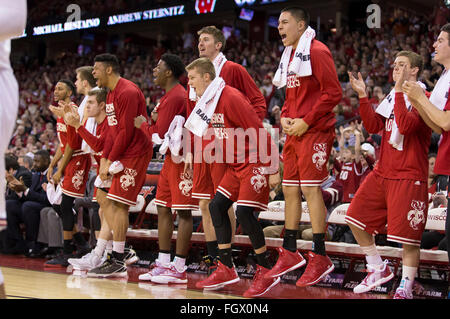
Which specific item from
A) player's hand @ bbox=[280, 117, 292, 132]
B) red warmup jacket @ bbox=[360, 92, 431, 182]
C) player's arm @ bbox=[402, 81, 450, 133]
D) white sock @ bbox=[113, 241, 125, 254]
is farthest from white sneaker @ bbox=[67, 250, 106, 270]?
player's arm @ bbox=[402, 81, 450, 133]

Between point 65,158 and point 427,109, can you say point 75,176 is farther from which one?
point 427,109

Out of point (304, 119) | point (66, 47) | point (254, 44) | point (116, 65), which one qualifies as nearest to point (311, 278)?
point (304, 119)

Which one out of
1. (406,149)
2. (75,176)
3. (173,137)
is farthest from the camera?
(75,176)

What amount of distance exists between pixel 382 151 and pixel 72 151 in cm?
378

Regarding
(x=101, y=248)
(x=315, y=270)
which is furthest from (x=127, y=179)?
(x=315, y=270)

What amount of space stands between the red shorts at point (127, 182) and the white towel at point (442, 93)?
122 inches

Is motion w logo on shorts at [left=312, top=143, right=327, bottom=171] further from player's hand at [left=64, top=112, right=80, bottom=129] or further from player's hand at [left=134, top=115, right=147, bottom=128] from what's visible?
player's hand at [left=64, top=112, right=80, bottom=129]

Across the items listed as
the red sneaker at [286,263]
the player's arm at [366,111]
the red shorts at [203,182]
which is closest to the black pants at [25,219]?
the red shorts at [203,182]

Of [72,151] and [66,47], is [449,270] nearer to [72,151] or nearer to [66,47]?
[72,151]

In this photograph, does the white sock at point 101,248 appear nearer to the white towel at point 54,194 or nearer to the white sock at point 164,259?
the white sock at point 164,259

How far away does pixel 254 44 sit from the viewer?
19.6 meters

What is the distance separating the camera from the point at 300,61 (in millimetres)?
4988

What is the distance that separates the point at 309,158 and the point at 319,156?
3.2 inches

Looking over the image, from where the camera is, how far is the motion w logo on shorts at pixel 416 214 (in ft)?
15.3
